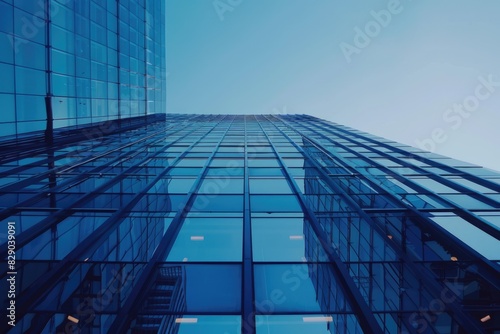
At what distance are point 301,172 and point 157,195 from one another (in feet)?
21.3

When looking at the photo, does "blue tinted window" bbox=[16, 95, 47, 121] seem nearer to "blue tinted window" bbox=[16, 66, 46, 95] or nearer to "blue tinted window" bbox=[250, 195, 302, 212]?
"blue tinted window" bbox=[16, 66, 46, 95]

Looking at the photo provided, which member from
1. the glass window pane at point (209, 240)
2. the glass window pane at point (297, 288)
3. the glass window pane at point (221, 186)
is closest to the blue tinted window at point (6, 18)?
the glass window pane at point (221, 186)

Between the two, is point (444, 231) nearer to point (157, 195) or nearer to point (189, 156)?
point (157, 195)

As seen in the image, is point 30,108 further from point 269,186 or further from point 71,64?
point 269,186

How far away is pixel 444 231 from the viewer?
10.3m

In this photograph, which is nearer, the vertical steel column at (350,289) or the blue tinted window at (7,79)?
the vertical steel column at (350,289)

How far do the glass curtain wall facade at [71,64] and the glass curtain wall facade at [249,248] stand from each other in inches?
163

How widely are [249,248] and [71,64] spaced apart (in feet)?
64.8

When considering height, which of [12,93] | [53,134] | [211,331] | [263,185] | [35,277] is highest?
[12,93]

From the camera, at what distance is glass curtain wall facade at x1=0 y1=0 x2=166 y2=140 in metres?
19.1

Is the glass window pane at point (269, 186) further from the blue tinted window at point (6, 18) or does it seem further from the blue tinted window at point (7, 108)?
the blue tinted window at point (6, 18)

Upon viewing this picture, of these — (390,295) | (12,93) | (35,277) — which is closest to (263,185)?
(390,295)

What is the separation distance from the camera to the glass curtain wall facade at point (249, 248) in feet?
22.9

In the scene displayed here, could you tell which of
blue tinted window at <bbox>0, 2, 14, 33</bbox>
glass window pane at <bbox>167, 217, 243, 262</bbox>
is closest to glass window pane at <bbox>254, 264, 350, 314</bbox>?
glass window pane at <bbox>167, 217, 243, 262</bbox>
